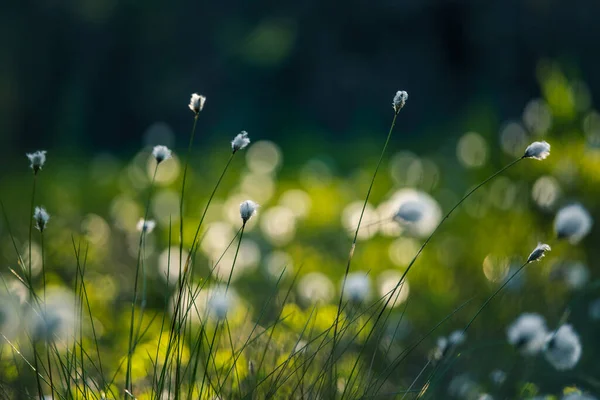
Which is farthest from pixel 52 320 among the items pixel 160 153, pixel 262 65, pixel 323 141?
pixel 262 65

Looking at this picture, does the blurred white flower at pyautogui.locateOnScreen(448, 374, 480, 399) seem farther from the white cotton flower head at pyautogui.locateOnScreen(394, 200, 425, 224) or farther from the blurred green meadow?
the white cotton flower head at pyautogui.locateOnScreen(394, 200, 425, 224)

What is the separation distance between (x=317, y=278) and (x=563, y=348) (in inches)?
54.5

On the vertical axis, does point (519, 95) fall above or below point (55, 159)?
below

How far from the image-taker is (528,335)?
1.49 metres

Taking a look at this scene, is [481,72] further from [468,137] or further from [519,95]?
[468,137]

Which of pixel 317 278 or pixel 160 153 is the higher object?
pixel 317 278

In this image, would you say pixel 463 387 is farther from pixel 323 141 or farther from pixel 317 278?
pixel 323 141

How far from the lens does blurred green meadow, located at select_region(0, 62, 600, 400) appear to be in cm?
144

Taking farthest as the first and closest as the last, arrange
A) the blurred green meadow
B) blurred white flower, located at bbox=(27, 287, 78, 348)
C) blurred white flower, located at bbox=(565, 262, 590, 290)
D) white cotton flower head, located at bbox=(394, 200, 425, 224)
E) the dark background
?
the dark background
blurred white flower, located at bbox=(565, 262, 590, 290)
white cotton flower head, located at bbox=(394, 200, 425, 224)
the blurred green meadow
blurred white flower, located at bbox=(27, 287, 78, 348)

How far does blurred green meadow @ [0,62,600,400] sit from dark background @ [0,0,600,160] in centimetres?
192

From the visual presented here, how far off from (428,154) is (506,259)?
3.31m

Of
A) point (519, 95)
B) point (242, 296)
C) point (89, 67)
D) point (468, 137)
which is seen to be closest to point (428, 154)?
point (519, 95)

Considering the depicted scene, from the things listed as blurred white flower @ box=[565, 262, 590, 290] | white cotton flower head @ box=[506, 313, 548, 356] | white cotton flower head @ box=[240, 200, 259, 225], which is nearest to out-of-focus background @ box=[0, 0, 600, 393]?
blurred white flower @ box=[565, 262, 590, 290]

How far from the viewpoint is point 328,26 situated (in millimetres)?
7711
